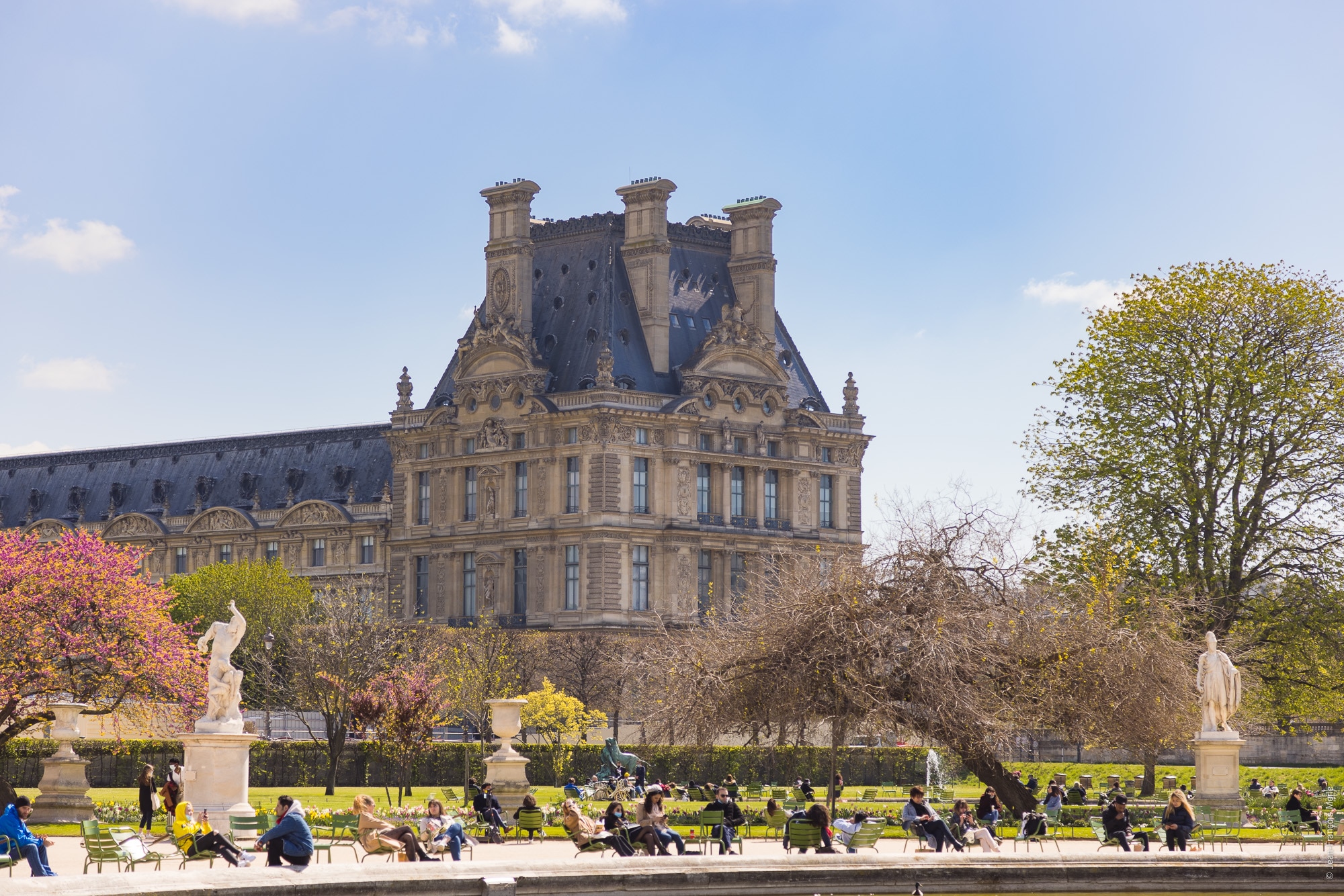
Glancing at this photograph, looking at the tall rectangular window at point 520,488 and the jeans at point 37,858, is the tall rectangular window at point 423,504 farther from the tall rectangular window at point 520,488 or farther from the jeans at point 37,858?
the jeans at point 37,858

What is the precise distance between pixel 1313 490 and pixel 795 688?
18.1 m

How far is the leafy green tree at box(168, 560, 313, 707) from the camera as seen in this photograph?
3248 inches

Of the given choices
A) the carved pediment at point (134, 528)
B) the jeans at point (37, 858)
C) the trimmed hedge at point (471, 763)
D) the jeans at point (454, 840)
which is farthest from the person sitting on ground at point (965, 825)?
the carved pediment at point (134, 528)

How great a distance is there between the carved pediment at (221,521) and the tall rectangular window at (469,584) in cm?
2175

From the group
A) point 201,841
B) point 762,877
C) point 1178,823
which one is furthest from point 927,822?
point 201,841

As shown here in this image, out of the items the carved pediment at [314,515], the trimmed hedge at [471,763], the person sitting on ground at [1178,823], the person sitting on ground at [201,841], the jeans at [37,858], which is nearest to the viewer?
the jeans at [37,858]

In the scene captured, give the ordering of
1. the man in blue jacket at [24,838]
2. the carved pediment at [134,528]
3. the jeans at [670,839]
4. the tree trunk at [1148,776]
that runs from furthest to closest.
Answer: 1. the carved pediment at [134,528]
2. the tree trunk at [1148,776]
3. the jeans at [670,839]
4. the man in blue jacket at [24,838]

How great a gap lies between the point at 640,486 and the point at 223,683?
5417 centimetres

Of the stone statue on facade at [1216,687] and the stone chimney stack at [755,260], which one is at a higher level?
the stone chimney stack at [755,260]

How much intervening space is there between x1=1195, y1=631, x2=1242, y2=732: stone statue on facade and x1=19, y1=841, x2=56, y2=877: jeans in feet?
74.6

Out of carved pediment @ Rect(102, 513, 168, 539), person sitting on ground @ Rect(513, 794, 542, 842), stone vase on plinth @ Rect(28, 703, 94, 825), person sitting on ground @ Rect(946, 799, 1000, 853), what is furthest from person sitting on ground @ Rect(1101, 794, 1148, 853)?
carved pediment @ Rect(102, 513, 168, 539)

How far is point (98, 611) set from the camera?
47.3 m

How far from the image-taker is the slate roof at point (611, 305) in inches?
3593

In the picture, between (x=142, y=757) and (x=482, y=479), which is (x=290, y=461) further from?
(x=142, y=757)
